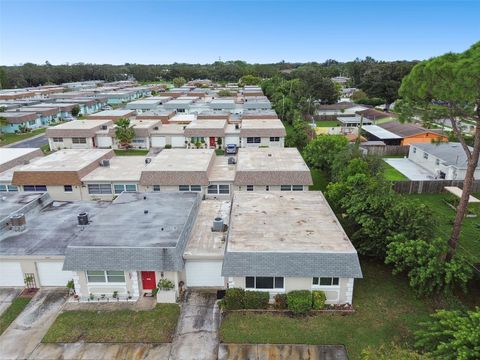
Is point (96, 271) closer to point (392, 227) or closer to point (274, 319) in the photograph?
point (274, 319)

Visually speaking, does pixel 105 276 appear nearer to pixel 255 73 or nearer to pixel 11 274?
pixel 11 274

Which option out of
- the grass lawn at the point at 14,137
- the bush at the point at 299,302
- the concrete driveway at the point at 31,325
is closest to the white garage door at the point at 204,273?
the bush at the point at 299,302

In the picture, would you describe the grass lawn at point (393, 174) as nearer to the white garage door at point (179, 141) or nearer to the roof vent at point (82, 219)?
the white garage door at point (179, 141)

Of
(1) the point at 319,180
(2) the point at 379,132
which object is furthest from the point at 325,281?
(2) the point at 379,132

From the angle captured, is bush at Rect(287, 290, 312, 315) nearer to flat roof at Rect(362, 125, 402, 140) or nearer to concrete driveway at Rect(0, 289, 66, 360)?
concrete driveway at Rect(0, 289, 66, 360)

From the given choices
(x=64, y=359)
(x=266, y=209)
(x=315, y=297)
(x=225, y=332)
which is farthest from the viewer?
(x=266, y=209)

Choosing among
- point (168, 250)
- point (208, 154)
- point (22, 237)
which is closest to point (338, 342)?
point (168, 250)
